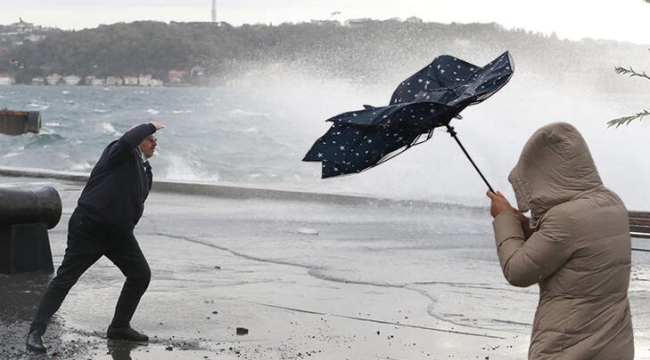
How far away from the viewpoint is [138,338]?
774cm

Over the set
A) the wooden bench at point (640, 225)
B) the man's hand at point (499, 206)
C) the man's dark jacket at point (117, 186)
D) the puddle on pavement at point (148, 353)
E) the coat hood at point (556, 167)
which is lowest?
the puddle on pavement at point (148, 353)

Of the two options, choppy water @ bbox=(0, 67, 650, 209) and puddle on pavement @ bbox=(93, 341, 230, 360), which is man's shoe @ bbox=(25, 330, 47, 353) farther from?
choppy water @ bbox=(0, 67, 650, 209)

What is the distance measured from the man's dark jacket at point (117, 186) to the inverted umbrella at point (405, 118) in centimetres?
241

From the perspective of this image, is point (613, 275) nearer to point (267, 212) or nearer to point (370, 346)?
point (370, 346)

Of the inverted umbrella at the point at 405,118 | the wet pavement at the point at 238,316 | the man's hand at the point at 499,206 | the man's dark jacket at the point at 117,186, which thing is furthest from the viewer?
the wet pavement at the point at 238,316

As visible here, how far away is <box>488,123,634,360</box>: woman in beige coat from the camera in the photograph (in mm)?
4195

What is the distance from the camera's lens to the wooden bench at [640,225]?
1138cm

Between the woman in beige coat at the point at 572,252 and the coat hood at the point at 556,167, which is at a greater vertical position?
the coat hood at the point at 556,167

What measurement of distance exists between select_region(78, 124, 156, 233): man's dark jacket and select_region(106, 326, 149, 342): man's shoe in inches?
28.3

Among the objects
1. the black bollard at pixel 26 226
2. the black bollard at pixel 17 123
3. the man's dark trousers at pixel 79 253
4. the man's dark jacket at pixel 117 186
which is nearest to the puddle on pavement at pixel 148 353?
the man's dark trousers at pixel 79 253

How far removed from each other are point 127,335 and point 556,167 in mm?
4236

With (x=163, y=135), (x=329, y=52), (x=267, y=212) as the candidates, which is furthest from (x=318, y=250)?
(x=329, y=52)

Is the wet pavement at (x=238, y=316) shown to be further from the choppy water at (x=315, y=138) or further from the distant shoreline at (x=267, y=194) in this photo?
the choppy water at (x=315, y=138)

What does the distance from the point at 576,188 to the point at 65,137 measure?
56548 millimetres
